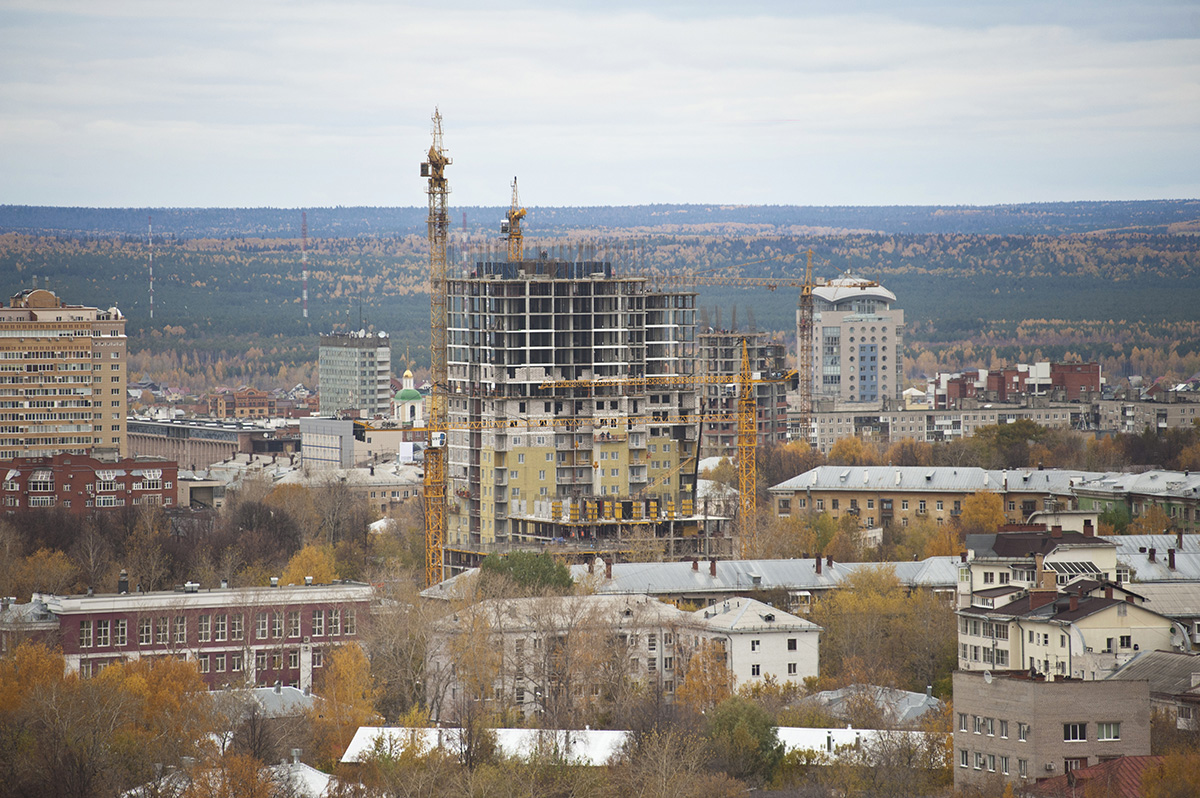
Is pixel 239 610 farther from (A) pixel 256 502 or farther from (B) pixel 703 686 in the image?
(A) pixel 256 502

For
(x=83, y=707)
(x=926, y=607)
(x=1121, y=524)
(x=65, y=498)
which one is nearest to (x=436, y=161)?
(x=65, y=498)

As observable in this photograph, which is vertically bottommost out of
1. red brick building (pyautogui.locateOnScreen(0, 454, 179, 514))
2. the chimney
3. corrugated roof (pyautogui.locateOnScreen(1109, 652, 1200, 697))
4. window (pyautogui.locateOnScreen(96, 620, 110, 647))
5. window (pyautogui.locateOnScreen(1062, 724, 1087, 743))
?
red brick building (pyautogui.locateOnScreen(0, 454, 179, 514))

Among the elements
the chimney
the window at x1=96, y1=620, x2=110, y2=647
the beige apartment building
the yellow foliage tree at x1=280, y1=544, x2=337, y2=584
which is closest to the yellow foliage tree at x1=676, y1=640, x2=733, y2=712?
the chimney

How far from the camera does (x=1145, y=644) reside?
8650 cm

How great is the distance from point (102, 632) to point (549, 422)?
148ft

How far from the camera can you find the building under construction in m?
138

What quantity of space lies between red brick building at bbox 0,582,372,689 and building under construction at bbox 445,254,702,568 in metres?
33.9

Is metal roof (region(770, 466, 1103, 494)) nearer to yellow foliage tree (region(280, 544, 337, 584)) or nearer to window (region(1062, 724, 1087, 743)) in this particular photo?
yellow foliage tree (region(280, 544, 337, 584))

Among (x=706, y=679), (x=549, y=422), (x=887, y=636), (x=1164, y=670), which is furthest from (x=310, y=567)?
(x=1164, y=670)

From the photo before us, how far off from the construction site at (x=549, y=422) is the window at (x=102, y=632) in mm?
37113

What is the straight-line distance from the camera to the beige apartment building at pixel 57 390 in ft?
644

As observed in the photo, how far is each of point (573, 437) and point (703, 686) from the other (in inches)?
1966

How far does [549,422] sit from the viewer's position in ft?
457

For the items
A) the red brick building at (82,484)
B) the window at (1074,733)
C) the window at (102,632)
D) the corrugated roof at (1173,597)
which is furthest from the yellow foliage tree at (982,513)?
the window at (1074,733)
